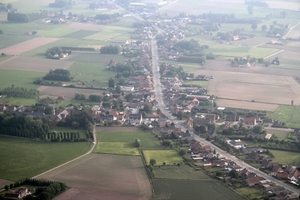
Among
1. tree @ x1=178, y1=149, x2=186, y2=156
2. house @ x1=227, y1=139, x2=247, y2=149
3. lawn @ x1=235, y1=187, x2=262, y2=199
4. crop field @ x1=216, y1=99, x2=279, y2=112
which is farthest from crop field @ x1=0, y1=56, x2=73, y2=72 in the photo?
lawn @ x1=235, y1=187, x2=262, y2=199

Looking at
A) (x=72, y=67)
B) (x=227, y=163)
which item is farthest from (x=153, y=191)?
(x=72, y=67)

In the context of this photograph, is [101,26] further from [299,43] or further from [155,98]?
[155,98]

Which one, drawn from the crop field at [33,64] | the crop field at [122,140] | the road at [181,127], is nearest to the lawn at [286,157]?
the road at [181,127]

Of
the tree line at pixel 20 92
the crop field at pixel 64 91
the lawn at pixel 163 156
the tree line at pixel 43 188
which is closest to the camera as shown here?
the tree line at pixel 43 188

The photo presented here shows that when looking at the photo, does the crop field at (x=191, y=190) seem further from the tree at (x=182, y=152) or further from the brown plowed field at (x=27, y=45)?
the brown plowed field at (x=27, y=45)

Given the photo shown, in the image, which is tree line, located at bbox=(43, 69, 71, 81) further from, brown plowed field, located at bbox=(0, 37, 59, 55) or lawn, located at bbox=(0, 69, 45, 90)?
brown plowed field, located at bbox=(0, 37, 59, 55)

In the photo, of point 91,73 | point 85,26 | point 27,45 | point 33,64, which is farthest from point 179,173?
point 85,26
